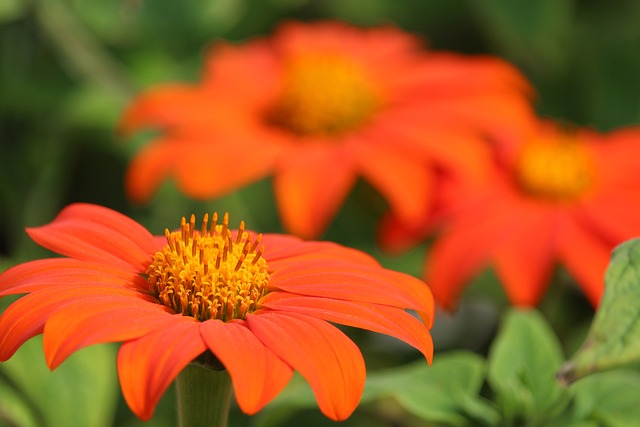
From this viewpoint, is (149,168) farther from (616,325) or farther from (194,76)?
(616,325)

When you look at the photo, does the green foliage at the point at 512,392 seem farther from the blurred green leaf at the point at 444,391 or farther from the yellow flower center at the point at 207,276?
the yellow flower center at the point at 207,276

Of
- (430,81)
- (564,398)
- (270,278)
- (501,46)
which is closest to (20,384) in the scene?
(270,278)

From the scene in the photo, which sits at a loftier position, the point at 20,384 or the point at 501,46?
the point at 501,46

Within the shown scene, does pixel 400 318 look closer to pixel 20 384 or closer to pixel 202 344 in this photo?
pixel 202 344

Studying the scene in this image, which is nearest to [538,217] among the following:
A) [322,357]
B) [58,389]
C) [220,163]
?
[220,163]

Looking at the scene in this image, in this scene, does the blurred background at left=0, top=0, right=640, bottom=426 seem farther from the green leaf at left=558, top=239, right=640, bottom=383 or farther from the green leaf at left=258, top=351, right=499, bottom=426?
the green leaf at left=558, top=239, right=640, bottom=383

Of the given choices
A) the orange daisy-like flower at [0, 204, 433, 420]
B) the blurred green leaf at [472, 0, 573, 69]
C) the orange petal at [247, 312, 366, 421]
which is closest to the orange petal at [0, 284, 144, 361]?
the orange daisy-like flower at [0, 204, 433, 420]

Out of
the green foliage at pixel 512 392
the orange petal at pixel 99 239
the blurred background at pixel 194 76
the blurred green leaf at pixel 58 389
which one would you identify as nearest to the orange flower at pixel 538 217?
the blurred background at pixel 194 76

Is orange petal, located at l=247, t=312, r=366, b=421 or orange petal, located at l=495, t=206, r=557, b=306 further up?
orange petal, located at l=247, t=312, r=366, b=421
